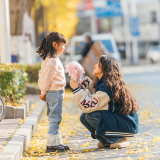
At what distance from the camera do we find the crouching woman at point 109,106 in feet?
15.8

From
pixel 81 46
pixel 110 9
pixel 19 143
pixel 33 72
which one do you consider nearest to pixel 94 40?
pixel 81 46

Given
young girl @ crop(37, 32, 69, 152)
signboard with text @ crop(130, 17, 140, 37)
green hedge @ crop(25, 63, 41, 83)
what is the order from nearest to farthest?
young girl @ crop(37, 32, 69, 152)
green hedge @ crop(25, 63, 41, 83)
signboard with text @ crop(130, 17, 140, 37)

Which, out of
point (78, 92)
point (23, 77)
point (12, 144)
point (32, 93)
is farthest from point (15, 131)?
point (32, 93)

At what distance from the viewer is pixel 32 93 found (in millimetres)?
11852

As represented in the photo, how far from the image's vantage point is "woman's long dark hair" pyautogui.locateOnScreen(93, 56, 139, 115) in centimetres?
484

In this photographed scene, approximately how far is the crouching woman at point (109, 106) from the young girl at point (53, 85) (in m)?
0.25

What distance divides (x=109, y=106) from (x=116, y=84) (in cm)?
31

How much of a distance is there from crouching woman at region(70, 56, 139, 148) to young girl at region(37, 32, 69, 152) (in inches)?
9.9

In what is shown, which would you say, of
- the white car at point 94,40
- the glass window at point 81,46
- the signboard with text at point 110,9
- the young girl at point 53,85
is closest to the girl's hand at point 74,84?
the young girl at point 53,85

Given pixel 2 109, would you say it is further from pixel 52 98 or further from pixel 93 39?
pixel 93 39

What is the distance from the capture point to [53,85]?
4953 mm

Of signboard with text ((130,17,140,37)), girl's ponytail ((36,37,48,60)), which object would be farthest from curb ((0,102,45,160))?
signboard with text ((130,17,140,37))

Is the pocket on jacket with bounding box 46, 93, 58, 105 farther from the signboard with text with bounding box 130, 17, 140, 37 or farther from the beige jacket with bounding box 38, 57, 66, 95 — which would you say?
the signboard with text with bounding box 130, 17, 140, 37

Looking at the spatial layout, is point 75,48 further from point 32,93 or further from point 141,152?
point 141,152
